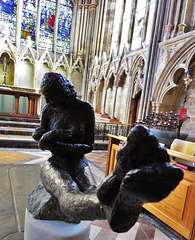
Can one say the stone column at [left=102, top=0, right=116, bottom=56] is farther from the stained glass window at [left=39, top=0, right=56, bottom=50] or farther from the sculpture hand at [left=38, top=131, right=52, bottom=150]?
the sculpture hand at [left=38, top=131, right=52, bottom=150]

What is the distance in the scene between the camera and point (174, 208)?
206 centimetres

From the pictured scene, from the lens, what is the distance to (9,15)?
1293cm

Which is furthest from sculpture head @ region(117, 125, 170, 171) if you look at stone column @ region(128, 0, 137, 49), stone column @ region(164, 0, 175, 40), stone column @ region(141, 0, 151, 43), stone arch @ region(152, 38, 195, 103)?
stone column @ region(128, 0, 137, 49)

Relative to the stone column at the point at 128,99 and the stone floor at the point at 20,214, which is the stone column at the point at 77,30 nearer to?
the stone column at the point at 128,99

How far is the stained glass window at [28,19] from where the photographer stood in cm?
1334

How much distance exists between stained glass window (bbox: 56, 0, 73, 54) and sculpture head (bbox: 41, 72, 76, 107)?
14475 mm

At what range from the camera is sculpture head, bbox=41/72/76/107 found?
4.23 feet

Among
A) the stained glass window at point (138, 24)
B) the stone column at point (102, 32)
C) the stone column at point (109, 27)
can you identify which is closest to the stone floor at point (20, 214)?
the stained glass window at point (138, 24)

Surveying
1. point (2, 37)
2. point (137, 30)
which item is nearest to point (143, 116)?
point (137, 30)

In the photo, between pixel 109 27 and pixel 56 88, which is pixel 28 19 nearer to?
pixel 109 27

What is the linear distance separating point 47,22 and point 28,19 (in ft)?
4.62

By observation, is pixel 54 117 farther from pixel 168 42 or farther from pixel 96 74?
pixel 96 74

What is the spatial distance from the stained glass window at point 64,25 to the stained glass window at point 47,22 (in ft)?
1.84

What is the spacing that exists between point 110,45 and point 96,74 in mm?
2192
